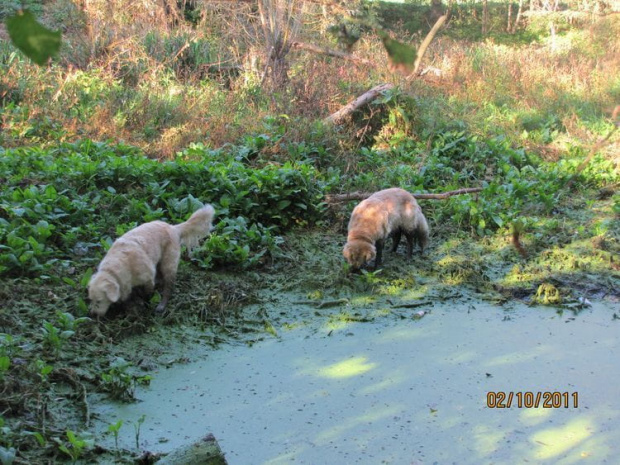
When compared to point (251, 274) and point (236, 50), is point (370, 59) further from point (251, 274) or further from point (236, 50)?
point (251, 274)

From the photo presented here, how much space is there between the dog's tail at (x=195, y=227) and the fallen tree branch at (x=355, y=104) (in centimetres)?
518

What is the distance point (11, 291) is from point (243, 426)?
2830mm

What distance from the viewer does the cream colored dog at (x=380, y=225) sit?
6.77m

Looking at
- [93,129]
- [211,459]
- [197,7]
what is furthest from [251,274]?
[197,7]

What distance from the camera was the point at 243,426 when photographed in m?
4.30

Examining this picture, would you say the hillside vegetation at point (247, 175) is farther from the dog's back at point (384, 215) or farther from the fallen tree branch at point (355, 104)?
the dog's back at point (384, 215)

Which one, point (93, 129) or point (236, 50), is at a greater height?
point (236, 50)

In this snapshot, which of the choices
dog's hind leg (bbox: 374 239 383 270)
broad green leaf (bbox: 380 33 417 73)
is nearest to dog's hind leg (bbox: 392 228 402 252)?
dog's hind leg (bbox: 374 239 383 270)

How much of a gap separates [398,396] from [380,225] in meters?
2.60

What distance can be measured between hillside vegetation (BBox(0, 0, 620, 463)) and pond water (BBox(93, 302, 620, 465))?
0.46 meters

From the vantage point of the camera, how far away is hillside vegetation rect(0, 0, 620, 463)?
538cm

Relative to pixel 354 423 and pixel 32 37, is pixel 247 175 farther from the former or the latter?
pixel 32 37
